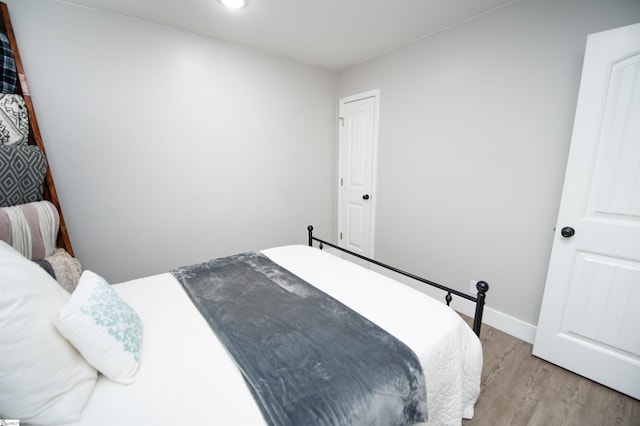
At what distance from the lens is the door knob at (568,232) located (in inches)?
63.8

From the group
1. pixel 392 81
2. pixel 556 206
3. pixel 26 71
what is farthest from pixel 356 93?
pixel 26 71

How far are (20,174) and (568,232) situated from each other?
133 inches

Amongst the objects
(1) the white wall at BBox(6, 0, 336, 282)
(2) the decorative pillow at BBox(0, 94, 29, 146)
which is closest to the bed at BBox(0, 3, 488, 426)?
(2) the decorative pillow at BBox(0, 94, 29, 146)

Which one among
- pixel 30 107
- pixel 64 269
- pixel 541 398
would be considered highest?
pixel 30 107

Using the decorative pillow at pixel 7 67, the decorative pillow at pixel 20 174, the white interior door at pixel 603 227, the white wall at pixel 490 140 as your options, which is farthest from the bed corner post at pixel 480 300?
the decorative pillow at pixel 7 67

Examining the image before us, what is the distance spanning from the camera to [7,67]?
1.65 metres

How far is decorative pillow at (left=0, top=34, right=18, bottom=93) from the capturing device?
1628 millimetres

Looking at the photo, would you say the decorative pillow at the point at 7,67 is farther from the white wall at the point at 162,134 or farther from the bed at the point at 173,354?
the bed at the point at 173,354

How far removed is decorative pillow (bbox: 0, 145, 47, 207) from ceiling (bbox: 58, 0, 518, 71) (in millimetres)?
1230

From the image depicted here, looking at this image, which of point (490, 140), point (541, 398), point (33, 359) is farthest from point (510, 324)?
point (33, 359)

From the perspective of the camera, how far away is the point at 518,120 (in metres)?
1.91

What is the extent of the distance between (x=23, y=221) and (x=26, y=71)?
1.23 m

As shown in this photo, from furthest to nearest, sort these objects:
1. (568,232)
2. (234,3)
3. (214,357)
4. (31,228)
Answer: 1. (234,3)
2. (568,232)
3. (31,228)
4. (214,357)

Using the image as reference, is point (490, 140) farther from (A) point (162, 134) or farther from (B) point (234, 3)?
(A) point (162, 134)
